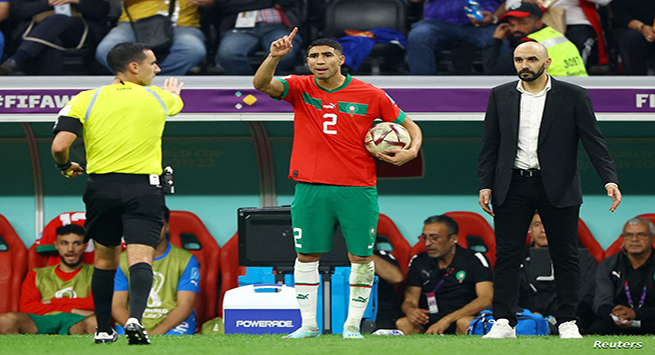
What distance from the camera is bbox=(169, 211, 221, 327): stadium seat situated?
5578 millimetres

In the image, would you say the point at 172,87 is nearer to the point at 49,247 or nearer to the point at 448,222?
the point at 448,222

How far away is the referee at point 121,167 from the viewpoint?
330 centimetres

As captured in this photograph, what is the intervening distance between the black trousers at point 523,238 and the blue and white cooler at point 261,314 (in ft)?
4.75

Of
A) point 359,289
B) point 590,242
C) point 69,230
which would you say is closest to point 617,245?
point 590,242

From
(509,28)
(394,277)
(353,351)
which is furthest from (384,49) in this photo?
(353,351)

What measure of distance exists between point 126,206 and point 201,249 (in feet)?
8.25

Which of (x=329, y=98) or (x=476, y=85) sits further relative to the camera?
(x=476, y=85)

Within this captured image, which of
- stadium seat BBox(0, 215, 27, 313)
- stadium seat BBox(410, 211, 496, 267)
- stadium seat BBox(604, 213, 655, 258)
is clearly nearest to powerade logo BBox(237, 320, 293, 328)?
stadium seat BBox(410, 211, 496, 267)

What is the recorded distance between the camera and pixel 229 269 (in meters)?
5.60

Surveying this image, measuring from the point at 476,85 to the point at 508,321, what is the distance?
77.7 inches

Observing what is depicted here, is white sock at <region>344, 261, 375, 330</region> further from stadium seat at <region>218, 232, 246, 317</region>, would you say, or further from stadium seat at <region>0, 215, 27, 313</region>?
stadium seat at <region>0, 215, 27, 313</region>

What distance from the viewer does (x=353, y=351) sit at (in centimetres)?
296

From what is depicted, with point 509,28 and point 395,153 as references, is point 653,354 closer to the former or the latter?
point 395,153

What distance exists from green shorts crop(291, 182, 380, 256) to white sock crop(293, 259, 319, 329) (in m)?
0.10
